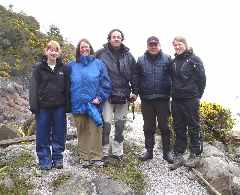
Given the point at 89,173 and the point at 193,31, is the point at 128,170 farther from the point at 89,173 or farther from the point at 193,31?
the point at 193,31

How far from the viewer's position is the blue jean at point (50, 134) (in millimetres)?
7973

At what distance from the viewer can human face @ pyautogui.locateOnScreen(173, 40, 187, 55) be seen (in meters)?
8.12

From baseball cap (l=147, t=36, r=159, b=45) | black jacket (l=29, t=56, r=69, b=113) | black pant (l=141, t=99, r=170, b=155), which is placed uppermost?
baseball cap (l=147, t=36, r=159, b=45)

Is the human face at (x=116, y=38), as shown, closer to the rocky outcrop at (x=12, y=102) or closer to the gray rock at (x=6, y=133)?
the gray rock at (x=6, y=133)

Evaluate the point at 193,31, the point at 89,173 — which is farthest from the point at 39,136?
the point at 193,31

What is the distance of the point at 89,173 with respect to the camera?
26.6 ft

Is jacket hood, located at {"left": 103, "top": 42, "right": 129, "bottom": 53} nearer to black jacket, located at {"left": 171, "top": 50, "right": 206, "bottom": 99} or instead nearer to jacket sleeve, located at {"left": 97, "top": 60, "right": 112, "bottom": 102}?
jacket sleeve, located at {"left": 97, "top": 60, "right": 112, "bottom": 102}

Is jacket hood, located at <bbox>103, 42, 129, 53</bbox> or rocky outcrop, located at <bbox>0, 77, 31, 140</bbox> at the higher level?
jacket hood, located at <bbox>103, 42, 129, 53</bbox>

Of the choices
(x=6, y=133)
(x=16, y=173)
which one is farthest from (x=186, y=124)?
(x=6, y=133)

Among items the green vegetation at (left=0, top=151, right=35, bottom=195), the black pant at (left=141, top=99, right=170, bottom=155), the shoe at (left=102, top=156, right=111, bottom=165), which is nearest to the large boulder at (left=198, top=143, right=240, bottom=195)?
the black pant at (left=141, top=99, right=170, bottom=155)

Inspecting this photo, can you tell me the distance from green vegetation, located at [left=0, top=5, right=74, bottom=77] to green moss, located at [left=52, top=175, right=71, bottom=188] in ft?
27.8

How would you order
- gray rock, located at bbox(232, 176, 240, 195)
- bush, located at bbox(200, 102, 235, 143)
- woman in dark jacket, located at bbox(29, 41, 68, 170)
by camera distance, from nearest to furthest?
woman in dark jacket, located at bbox(29, 41, 68, 170)
gray rock, located at bbox(232, 176, 240, 195)
bush, located at bbox(200, 102, 235, 143)

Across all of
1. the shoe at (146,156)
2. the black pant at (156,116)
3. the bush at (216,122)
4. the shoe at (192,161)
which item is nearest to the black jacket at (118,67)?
the black pant at (156,116)

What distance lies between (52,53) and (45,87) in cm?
54
